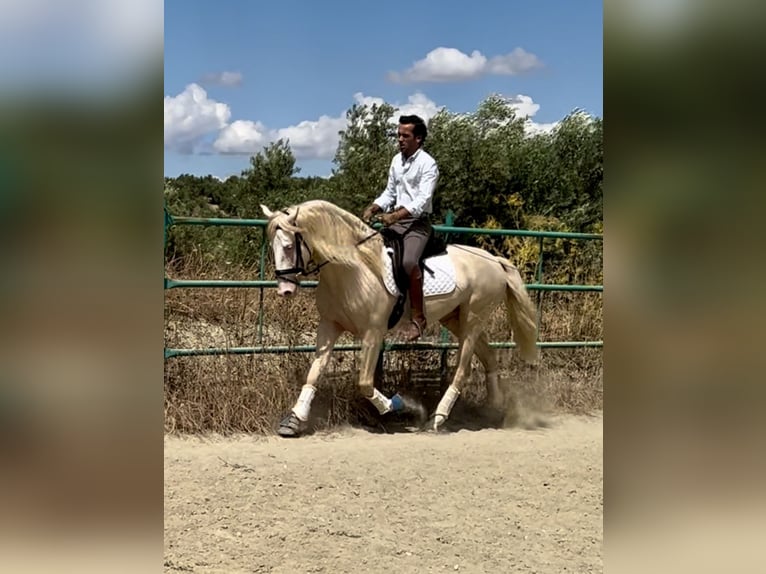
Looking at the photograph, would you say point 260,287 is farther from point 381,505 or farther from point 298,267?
point 381,505

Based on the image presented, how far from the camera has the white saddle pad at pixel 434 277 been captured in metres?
4.62

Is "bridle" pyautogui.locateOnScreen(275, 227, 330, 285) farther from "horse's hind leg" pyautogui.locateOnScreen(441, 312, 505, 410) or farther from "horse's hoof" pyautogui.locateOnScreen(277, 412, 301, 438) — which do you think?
"horse's hind leg" pyautogui.locateOnScreen(441, 312, 505, 410)

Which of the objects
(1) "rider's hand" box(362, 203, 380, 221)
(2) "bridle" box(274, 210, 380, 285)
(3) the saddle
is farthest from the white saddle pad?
(2) "bridle" box(274, 210, 380, 285)

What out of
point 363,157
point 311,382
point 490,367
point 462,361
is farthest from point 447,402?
point 363,157

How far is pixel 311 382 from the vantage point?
179 inches

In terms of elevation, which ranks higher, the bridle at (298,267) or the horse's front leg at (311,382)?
the bridle at (298,267)

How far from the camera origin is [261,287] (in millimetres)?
4805

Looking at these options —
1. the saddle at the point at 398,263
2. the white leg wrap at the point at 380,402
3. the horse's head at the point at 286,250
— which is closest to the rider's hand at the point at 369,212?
the saddle at the point at 398,263

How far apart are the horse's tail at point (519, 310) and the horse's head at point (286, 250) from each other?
1.65 metres

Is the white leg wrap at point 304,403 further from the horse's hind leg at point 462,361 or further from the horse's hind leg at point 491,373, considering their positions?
the horse's hind leg at point 491,373

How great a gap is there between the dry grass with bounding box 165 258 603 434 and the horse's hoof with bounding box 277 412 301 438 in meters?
0.15
